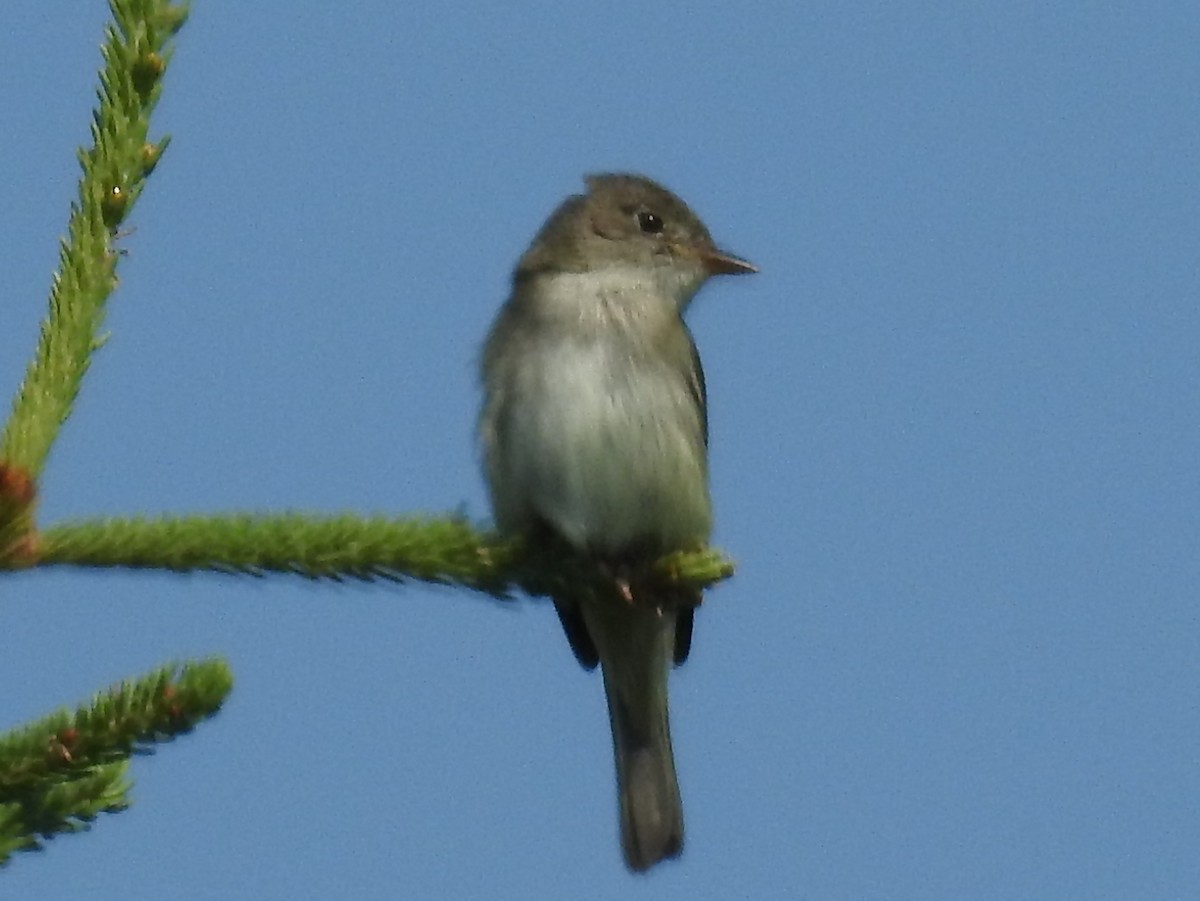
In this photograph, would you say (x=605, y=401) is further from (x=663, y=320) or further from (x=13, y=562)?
(x=13, y=562)

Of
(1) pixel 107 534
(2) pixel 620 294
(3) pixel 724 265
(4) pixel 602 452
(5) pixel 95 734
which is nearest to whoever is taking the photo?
(5) pixel 95 734

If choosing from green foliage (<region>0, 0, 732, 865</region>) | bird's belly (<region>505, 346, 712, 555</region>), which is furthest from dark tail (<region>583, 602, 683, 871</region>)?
green foliage (<region>0, 0, 732, 865</region>)

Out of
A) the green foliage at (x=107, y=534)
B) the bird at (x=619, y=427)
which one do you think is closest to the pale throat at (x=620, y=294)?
the bird at (x=619, y=427)

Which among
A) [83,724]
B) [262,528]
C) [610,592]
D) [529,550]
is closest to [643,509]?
[610,592]

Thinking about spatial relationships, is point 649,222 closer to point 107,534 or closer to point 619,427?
point 619,427

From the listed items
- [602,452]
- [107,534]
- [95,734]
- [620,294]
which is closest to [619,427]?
[602,452]

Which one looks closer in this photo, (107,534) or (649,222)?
(107,534)

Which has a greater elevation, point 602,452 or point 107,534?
point 107,534
